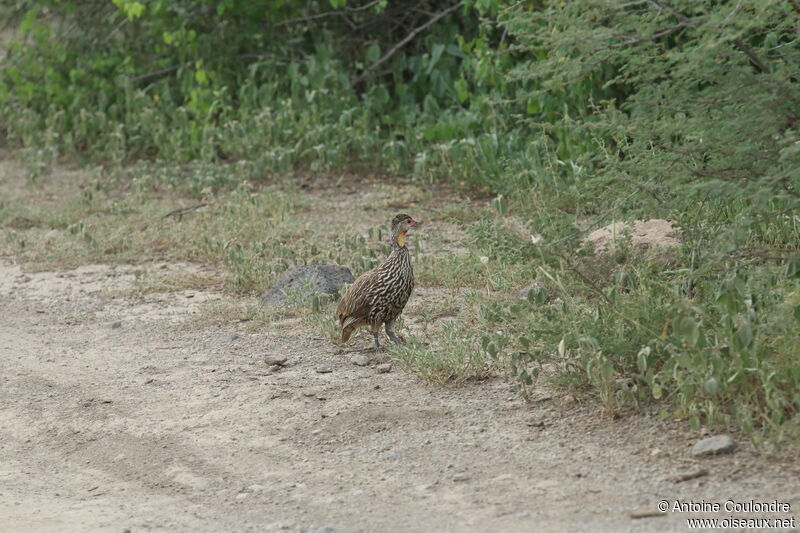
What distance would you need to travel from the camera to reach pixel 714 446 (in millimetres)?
4582

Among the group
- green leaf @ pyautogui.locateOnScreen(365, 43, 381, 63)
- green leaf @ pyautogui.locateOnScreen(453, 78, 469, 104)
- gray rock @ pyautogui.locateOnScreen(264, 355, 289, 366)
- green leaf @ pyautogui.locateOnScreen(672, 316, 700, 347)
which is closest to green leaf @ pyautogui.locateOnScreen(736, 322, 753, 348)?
green leaf @ pyautogui.locateOnScreen(672, 316, 700, 347)

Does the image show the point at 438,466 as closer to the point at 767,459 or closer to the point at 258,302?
the point at 767,459

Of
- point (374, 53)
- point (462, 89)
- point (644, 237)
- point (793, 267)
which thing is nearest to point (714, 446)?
point (793, 267)

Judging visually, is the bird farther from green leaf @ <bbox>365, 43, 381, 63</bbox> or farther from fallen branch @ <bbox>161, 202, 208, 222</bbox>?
green leaf @ <bbox>365, 43, 381, 63</bbox>

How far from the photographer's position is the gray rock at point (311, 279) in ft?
24.0

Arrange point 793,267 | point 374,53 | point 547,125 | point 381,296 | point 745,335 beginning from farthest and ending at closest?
1. point 374,53
2. point 381,296
3. point 547,125
4. point 793,267
5. point 745,335

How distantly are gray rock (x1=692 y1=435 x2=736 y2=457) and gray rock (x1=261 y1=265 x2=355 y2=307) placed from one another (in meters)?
3.13

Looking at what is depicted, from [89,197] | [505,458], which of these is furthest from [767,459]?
[89,197]

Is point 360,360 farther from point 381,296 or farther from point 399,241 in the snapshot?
point 399,241

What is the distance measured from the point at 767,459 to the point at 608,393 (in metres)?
0.76

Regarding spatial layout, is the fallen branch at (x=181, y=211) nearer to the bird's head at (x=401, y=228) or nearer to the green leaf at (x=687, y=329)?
the bird's head at (x=401, y=228)

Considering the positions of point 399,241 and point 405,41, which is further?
point 405,41

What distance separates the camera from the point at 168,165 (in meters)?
11.6

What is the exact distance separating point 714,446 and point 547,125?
2.02 m
